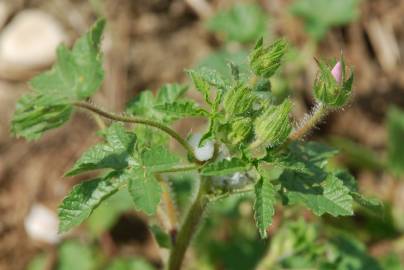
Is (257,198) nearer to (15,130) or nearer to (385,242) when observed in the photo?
(15,130)

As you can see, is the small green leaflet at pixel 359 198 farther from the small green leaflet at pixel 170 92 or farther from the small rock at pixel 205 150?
the small green leaflet at pixel 170 92

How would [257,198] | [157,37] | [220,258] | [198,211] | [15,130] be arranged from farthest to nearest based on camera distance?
[157,37] → [220,258] → [198,211] → [15,130] → [257,198]

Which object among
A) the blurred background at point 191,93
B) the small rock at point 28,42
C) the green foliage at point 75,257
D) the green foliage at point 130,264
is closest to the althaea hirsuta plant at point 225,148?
the blurred background at point 191,93

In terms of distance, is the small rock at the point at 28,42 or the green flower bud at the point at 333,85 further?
the small rock at the point at 28,42

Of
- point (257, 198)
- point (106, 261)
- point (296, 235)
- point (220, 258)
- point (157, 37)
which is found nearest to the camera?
point (257, 198)

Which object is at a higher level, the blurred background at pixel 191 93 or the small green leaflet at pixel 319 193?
the small green leaflet at pixel 319 193

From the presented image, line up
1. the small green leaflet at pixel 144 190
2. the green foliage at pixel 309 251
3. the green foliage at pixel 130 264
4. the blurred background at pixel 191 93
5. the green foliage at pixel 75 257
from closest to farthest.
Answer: the small green leaflet at pixel 144 190 < the green foliage at pixel 309 251 < the green foliage at pixel 130 264 < the green foliage at pixel 75 257 < the blurred background at pixel 191 93

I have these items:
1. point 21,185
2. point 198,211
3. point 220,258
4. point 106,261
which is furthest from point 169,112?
point 21,185
